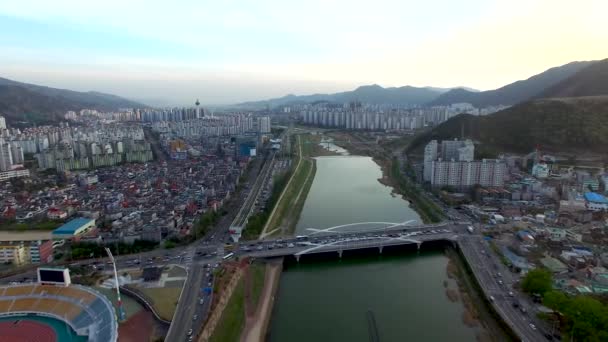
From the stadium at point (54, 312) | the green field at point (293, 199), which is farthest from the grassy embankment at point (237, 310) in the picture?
the green field at point (293, 199)

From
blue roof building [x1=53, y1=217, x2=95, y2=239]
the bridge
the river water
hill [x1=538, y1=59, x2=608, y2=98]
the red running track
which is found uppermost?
hill [x1=538, y1=59, x2=608, y2=98]

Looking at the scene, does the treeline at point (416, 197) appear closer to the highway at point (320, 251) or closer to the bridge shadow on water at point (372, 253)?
the highway at point (320, 251)

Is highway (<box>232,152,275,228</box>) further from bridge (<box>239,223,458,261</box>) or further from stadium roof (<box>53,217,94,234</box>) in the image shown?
stadium roof (<box>53,217,94,234</box>)

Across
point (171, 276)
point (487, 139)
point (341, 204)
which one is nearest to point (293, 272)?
point (171, 276)

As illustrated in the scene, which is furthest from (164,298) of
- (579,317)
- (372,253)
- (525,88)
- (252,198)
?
(525,88)

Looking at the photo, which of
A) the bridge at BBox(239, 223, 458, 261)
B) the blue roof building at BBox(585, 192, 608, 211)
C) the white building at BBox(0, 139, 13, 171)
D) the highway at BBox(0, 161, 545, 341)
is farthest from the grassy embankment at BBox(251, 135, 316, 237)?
the white building at BBox(0, 139, 13, 171)
